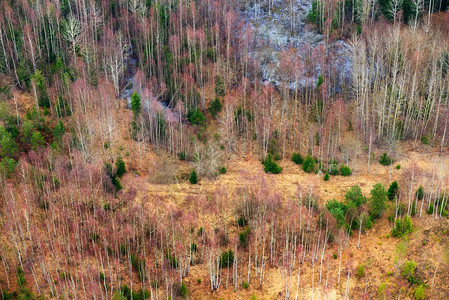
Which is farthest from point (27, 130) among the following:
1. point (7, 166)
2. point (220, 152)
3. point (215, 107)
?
point (215, 107)

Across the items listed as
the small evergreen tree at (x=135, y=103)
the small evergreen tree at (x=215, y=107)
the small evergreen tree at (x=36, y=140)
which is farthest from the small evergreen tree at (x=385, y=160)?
the small evergreen tree at (x=36, y=140)

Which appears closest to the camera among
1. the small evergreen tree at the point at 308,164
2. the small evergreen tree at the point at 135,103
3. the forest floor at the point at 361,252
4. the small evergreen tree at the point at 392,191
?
the forest floor at the point at 361,252

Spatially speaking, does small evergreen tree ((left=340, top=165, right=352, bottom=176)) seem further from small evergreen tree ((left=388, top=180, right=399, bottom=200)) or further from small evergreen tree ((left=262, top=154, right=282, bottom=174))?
small evergreen tree ((left=262, top=154, right=282, bottom=174))

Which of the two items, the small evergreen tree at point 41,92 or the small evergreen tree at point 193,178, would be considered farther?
the small evergreen tree at point 41,92

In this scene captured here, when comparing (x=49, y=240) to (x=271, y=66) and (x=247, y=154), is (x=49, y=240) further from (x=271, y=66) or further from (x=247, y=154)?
(x=271, y=66)

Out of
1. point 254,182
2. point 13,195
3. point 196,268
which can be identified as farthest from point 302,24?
point 13,195

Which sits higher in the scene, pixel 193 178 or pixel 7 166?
pixel 7 166

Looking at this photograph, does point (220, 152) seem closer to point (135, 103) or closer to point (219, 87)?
point (219, 87)

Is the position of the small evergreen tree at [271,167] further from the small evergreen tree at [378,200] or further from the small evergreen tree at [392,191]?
the small evergreen tree at [392,191]
